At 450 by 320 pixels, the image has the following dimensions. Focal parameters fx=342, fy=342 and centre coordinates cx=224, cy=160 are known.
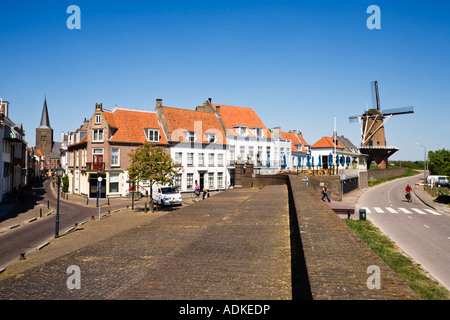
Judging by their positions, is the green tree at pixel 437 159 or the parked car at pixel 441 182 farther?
the green tree at pixel 437 159

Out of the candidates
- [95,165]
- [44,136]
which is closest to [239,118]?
[95,165]

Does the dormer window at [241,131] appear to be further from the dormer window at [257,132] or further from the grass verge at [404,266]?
the grass verge at [404,266]

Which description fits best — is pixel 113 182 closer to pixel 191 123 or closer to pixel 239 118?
pixel 191 123

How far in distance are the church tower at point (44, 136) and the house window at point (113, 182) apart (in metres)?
90.5

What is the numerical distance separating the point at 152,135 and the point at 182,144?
15.5 feet

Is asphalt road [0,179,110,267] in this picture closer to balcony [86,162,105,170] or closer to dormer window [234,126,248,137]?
balcony [86,162,105,170]

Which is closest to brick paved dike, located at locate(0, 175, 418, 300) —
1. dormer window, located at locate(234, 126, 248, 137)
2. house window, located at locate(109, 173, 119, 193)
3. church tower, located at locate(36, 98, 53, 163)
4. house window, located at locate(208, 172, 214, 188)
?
house window, located at locate(109, 173, 119, 193)

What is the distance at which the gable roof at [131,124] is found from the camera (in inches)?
1757

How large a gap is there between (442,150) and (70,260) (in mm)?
90281

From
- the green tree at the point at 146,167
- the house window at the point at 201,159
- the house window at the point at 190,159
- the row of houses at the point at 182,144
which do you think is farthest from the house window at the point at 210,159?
the green tree at the point at 146,167

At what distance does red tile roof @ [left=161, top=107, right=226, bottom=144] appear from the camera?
1962 inches

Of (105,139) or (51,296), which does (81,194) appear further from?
(51,296)

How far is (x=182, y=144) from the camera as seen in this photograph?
163 ft
